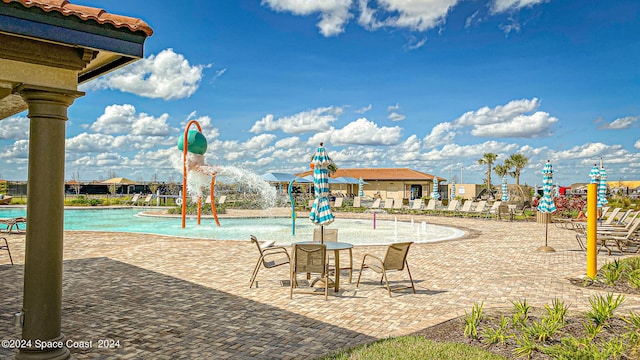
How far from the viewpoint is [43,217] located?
408 centimetres

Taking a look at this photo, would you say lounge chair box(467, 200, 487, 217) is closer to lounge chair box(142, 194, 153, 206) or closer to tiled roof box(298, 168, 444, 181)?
lounge chair box(142, 194, 153, 206)

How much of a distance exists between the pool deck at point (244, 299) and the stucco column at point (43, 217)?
24.5 inches

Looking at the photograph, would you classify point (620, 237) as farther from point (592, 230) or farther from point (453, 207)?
point (453, 207)

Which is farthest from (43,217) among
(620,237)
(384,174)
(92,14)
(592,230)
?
(384,174)

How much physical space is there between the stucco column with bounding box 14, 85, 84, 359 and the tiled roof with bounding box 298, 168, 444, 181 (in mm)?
48426

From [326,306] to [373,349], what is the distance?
207 cm

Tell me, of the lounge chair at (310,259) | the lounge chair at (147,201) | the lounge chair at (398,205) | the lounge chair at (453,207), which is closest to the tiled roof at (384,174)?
the lounge chair at (398,205)

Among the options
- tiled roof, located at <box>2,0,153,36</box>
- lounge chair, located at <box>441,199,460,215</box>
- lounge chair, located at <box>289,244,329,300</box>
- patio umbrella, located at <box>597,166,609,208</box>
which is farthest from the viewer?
lounge chair, located at <box>441,199,460,215</box>

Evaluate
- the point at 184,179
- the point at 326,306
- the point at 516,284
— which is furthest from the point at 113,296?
the point at 184,179

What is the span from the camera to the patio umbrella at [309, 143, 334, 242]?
830 centimetres

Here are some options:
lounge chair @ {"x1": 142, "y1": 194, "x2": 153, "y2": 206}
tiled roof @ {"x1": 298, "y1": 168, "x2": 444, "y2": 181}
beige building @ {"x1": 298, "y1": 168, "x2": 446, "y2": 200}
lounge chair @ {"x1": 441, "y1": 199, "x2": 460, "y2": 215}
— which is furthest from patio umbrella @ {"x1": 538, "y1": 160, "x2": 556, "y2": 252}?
tiled roof @ {"x1": 298, "y1": 168, "x2": 444, "y2": 181}

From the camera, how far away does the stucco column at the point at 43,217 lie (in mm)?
4039

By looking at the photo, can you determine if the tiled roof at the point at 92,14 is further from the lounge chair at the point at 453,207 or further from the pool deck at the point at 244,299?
the lounge chair at the point at 453,207

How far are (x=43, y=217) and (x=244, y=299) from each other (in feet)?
11.1
